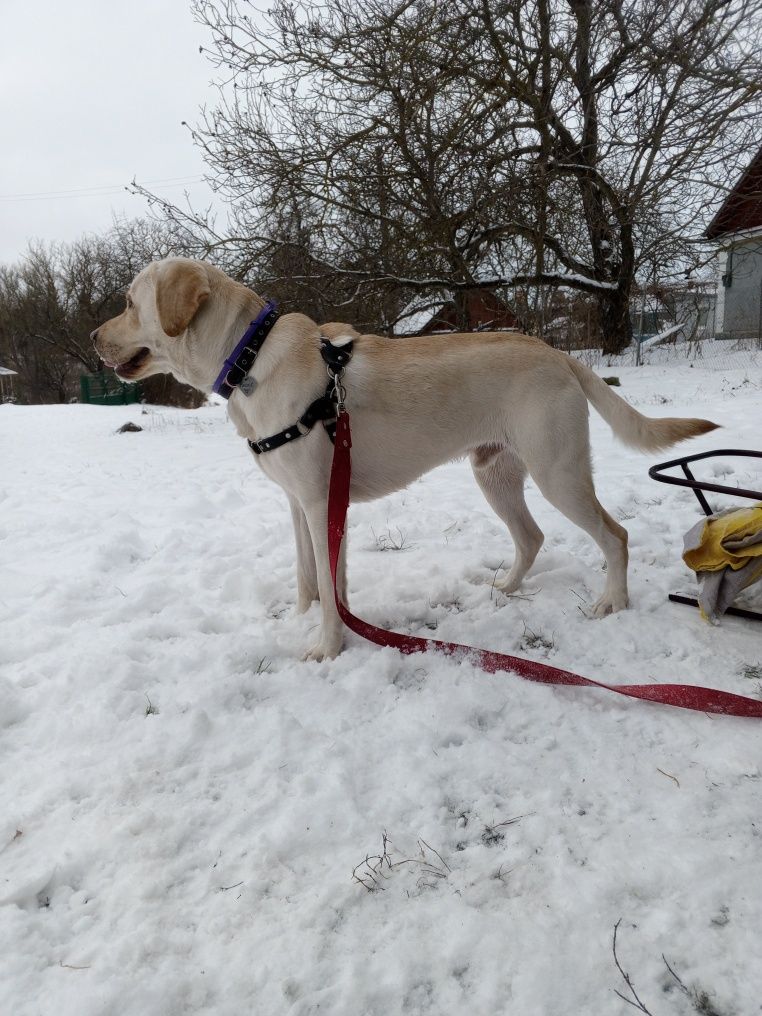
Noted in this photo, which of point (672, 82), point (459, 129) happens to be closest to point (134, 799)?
point (459, 129)

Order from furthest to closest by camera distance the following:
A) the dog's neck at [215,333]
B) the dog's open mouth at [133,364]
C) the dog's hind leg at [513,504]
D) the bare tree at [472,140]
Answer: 1. the bare tree at [472,140]
2. the dog's hind leg at [513,504]
3. the dog's open mouth at [133,364]
4. the dog's neck at [215,333]

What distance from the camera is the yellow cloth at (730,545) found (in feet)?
9.01

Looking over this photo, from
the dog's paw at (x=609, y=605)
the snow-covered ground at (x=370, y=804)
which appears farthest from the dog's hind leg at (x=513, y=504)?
the dog's paw at (x=609, y=605)

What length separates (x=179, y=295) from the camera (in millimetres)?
2904

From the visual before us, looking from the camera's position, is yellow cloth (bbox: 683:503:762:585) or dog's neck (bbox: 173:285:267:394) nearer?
yellow cloth (bbox: 683:503:762:585)

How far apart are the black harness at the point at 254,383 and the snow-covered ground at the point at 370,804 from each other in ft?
3.19

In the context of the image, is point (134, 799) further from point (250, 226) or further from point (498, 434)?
point (250, 226)

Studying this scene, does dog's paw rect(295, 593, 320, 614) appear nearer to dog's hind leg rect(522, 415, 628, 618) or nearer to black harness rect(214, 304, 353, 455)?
black harness rect(214, 304, 353, 455)

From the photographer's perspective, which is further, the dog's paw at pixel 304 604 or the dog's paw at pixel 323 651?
the dog's paw at pixel 304 604

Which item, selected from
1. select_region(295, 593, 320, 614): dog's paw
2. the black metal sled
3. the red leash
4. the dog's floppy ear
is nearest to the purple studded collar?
the dog's floppy ear

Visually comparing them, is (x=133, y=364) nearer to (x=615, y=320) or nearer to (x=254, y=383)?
(x=254, y=383)

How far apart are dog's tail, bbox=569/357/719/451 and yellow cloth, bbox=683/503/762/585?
0.46 metres

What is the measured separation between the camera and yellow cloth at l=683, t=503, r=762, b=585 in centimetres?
275

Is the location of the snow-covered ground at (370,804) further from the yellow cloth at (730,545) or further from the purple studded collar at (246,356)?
the purple studded collar at (246,356)
